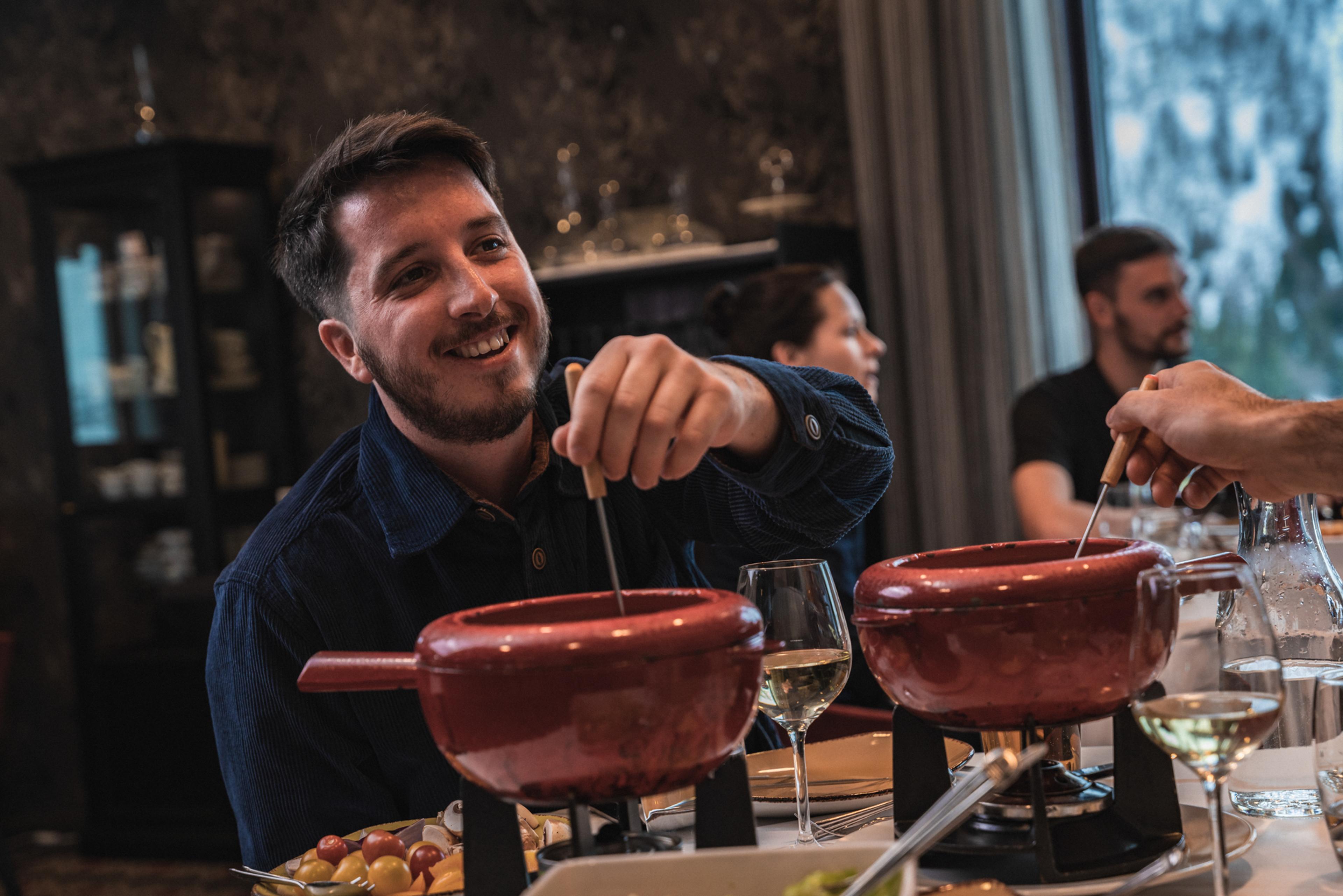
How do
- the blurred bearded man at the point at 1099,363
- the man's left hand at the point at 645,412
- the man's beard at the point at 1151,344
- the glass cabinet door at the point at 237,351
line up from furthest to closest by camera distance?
the glass cabinet door at the point at 237,351 → the man's beard at the point at 1151,344 → the blurred bearded man at the point at 1099,363 → the man's left hand at the point at 645,412

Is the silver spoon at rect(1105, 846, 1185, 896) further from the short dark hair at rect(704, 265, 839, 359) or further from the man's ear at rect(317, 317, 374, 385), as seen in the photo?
the short dark hair at rect(704, 265, 839, 359)

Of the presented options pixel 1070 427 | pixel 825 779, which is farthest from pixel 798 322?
pixel 825 779

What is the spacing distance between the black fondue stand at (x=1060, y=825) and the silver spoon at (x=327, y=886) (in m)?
0.36

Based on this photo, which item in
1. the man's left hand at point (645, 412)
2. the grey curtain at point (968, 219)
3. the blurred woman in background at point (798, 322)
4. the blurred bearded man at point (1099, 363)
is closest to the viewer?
the man's left hand at point (645, 412)

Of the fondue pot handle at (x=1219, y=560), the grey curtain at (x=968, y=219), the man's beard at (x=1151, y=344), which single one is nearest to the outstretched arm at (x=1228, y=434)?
the fondue pot handle at (x=1219, y=560)

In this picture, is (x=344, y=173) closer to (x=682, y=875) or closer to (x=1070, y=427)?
(x=682, y=875)

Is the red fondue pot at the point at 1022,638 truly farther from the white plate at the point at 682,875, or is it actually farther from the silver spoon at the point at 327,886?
the silver spoon at the point at 327,886

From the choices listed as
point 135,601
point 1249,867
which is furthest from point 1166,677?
point 135,601

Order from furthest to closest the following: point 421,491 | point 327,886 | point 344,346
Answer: point 344,346 < point 421,491 < point 327,886

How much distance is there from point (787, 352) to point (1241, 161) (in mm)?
1523

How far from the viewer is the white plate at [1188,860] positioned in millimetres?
747

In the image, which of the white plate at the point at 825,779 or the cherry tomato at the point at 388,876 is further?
the white plate at the point at 825,779

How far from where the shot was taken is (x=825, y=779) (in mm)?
1077

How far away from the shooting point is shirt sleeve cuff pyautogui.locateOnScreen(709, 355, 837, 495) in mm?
1166
